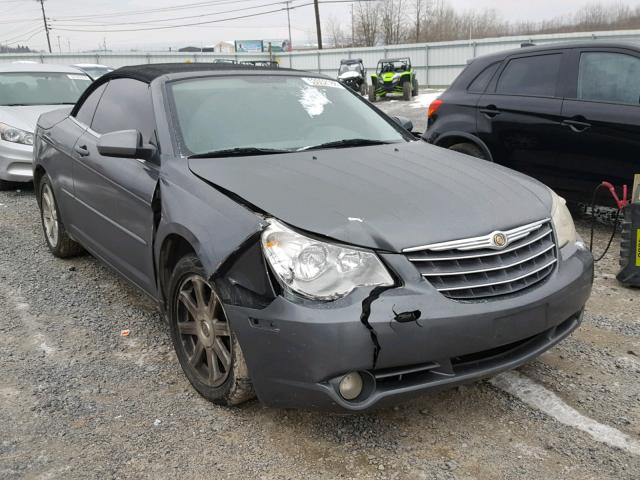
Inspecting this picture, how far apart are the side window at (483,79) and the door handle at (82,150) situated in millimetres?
3962

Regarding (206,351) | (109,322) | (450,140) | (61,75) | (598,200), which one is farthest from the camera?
(61,75)

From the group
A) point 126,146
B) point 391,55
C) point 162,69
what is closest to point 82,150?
point 162,69

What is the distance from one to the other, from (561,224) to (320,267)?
132cm

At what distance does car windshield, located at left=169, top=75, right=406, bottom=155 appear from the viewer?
3.21 metres

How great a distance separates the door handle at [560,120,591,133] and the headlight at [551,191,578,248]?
8.40 feet

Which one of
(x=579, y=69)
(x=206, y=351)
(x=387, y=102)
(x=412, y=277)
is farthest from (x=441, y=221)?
(x=387, y=102)

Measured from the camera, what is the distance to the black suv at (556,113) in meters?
5.07

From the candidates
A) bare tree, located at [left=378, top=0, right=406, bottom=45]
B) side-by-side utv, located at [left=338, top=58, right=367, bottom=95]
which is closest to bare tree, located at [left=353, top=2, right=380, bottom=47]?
bare tree, located at [left=378, top=0, right=406, bottom=45]

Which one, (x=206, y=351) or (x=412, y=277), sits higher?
(x=412, y=277)

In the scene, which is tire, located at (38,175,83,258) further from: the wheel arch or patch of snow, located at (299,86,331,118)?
the wheel arch

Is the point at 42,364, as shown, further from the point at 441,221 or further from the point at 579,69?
the point at 579,69

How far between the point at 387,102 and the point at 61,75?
15.5 meters

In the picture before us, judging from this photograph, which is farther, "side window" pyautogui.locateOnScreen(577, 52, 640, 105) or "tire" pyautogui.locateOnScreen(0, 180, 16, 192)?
"tire" pyautogui.locateOnScreen(0, 180, 16, 192)

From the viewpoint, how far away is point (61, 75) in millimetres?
8844
